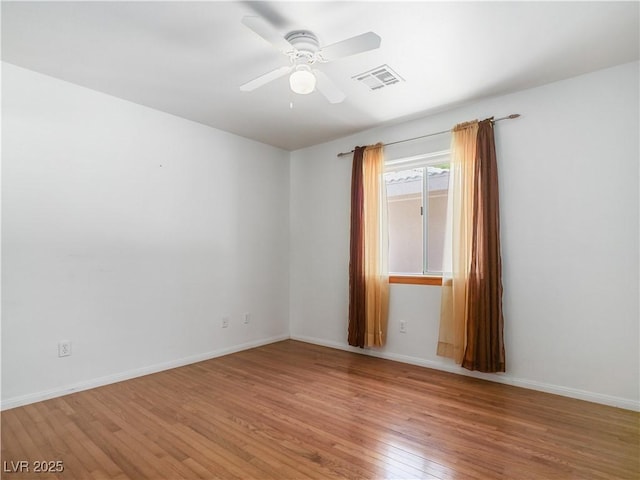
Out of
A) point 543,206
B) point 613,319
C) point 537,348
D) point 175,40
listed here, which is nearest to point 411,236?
point 543,206

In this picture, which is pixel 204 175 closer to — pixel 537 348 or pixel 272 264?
pixel 272 264

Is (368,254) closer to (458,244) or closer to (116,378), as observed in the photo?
(458,244)

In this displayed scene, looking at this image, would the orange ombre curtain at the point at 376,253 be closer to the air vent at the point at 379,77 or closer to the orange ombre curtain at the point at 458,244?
the orange ombre curtain at the point at 458,244

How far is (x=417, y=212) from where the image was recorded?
3.78 meters

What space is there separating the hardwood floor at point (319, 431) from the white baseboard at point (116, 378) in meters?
0.07

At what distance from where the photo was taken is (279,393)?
2816mm

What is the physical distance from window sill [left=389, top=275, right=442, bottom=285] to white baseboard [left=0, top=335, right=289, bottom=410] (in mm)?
1890

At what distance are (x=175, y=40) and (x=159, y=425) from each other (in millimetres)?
Result: 2532

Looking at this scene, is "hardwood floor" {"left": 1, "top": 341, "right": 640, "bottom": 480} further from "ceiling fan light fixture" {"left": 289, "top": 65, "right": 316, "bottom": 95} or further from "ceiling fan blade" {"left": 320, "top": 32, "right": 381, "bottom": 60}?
"ceiling fan blade" {"left": 320, "top": 32, "right": 381, "bottom": 60}

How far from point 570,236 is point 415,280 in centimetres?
140

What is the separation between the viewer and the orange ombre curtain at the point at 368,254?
12.5ft

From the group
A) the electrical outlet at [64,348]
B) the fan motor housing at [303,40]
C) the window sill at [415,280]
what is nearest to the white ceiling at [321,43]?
the fan motor housing at [303,40]

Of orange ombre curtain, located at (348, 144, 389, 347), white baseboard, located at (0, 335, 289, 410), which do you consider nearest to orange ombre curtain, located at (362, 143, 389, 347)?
orange ombre curtain, located at (348, 144, 389, 347)

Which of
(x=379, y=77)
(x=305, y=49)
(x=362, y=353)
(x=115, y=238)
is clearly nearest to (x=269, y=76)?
(x=305, y=49)
